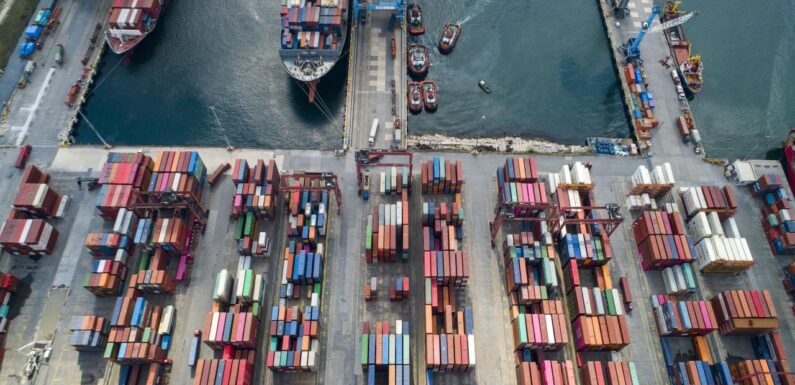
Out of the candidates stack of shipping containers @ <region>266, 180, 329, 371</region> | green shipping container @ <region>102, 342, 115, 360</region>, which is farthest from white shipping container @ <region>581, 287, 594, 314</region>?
green shipping container @ <region>102, 342, 115, 360</region>

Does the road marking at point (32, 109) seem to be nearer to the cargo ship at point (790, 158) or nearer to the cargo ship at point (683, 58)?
the cargo ship at point (683, 58)

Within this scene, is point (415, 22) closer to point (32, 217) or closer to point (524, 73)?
point (524, 73)

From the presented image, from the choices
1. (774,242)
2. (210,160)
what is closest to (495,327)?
(774,242)

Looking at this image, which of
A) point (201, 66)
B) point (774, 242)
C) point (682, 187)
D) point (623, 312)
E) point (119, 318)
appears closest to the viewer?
point (119, 318)

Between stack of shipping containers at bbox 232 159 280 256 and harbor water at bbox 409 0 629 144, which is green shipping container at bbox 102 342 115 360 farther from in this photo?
harbor water at bbox 409 0 629 144

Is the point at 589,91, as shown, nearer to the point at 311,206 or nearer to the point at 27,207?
the point at 311,206
